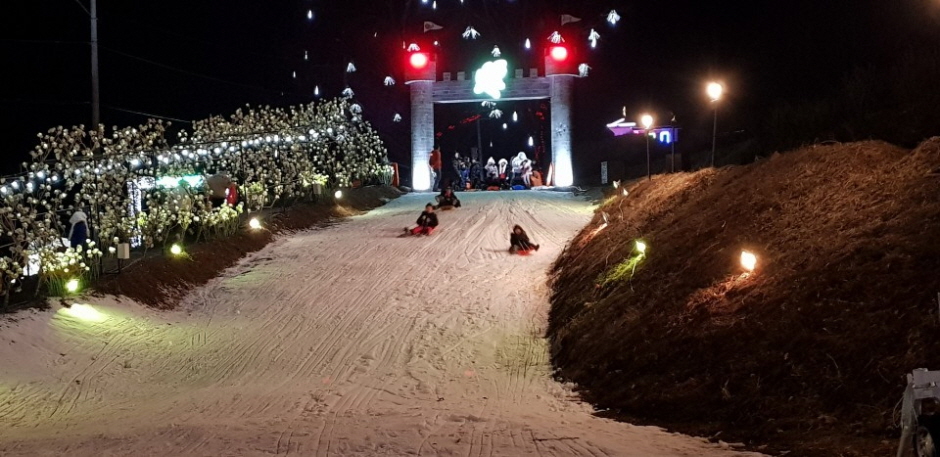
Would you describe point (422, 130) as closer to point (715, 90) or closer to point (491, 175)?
point (491, 175)

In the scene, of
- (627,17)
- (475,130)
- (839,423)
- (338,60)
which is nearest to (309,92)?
(338,60)

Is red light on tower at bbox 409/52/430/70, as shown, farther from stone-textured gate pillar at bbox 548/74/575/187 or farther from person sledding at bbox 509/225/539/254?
person sledding at bbox 509/225/539/254

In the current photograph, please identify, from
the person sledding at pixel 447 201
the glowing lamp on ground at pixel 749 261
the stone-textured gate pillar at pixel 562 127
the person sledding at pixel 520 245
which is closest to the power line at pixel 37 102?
the person sledding at pixel 447 201

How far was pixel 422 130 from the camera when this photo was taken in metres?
34.0

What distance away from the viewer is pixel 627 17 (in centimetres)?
4431

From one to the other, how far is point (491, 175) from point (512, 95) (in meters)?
4.62

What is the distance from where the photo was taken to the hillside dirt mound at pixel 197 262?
1484 cm

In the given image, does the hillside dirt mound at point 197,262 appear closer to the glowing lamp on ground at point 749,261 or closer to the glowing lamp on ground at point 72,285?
the glowing lamp on ground at point 72,285

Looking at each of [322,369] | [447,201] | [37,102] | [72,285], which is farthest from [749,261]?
[37,102]

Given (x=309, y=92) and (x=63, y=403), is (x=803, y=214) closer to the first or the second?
(x=63, y=403)

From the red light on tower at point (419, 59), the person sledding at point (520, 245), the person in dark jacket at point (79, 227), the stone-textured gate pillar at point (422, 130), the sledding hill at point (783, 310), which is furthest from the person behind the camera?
the stone-textured gate pillar at point (422, 130)

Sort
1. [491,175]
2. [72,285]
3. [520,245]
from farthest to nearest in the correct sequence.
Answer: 1. [491,175]
2. [520,245]
3. [72,285]

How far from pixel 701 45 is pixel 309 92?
21392 mm

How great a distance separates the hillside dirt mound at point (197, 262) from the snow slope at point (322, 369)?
1.30ft
